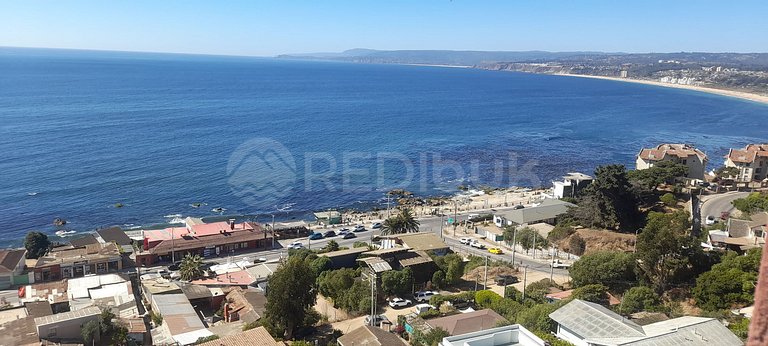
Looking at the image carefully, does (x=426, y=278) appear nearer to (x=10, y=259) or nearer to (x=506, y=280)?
(x=506, y=280)

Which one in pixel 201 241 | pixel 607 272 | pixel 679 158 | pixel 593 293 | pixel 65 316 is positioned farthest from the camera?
pixel 679 158

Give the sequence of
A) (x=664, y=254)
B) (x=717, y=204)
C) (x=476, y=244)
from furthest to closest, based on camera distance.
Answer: (x=717, y=204), (x=476, y=244), (x=664, y=254)

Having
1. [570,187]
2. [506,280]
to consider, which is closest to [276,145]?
[570,187]

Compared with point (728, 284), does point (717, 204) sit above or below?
below

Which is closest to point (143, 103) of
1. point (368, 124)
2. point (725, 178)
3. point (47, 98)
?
point (47, 98)

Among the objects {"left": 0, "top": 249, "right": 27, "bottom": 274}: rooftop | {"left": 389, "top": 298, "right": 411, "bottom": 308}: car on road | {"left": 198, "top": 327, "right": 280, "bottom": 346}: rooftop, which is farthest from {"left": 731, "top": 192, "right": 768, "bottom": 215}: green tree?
{"left": 0, "top": 249, "right": 27, "bottom": 274}: rooftop

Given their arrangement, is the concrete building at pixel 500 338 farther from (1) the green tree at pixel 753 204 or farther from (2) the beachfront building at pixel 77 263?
(1) the green tree at pixel 753 204
